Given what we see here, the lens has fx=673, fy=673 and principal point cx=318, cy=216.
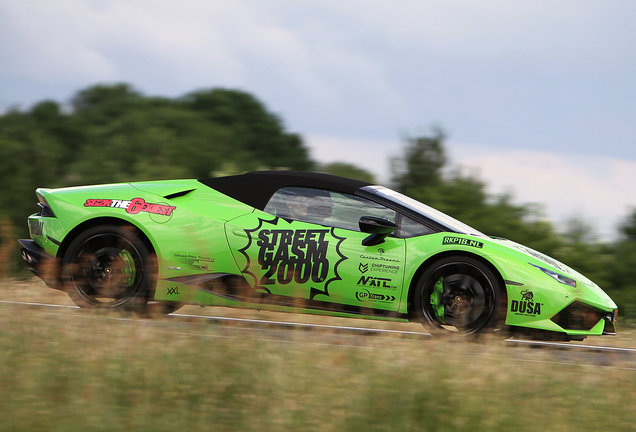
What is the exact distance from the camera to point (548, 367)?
414cm

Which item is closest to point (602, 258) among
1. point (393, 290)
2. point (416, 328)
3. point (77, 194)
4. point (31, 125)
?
point (416, 328)

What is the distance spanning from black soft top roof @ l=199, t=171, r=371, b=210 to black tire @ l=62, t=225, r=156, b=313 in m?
0.84

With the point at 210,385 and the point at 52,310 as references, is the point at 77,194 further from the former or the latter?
the point at 210,385

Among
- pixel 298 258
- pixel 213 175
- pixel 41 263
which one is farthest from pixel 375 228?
pixel 213 175

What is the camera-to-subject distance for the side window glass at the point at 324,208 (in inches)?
210

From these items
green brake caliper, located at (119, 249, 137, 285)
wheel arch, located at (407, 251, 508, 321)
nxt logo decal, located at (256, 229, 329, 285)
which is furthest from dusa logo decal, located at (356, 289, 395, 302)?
green brake caliper, located at (119, 249, 137, 285)

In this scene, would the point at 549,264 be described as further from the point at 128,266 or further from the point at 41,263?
the point at 41,263

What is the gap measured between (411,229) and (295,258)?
95 centimetres

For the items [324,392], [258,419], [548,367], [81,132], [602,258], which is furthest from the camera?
[81,132]

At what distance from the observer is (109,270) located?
5.45 m

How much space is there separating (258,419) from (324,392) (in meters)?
0.43

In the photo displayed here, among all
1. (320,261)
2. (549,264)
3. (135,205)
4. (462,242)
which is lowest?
(320,261)

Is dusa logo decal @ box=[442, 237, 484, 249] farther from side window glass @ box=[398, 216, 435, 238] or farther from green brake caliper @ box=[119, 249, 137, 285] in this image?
green brake caliper @ box=[119, 249, 137, 285]

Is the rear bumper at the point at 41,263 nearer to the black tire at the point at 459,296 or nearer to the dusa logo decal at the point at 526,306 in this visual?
the black tire at the point at 459,296
